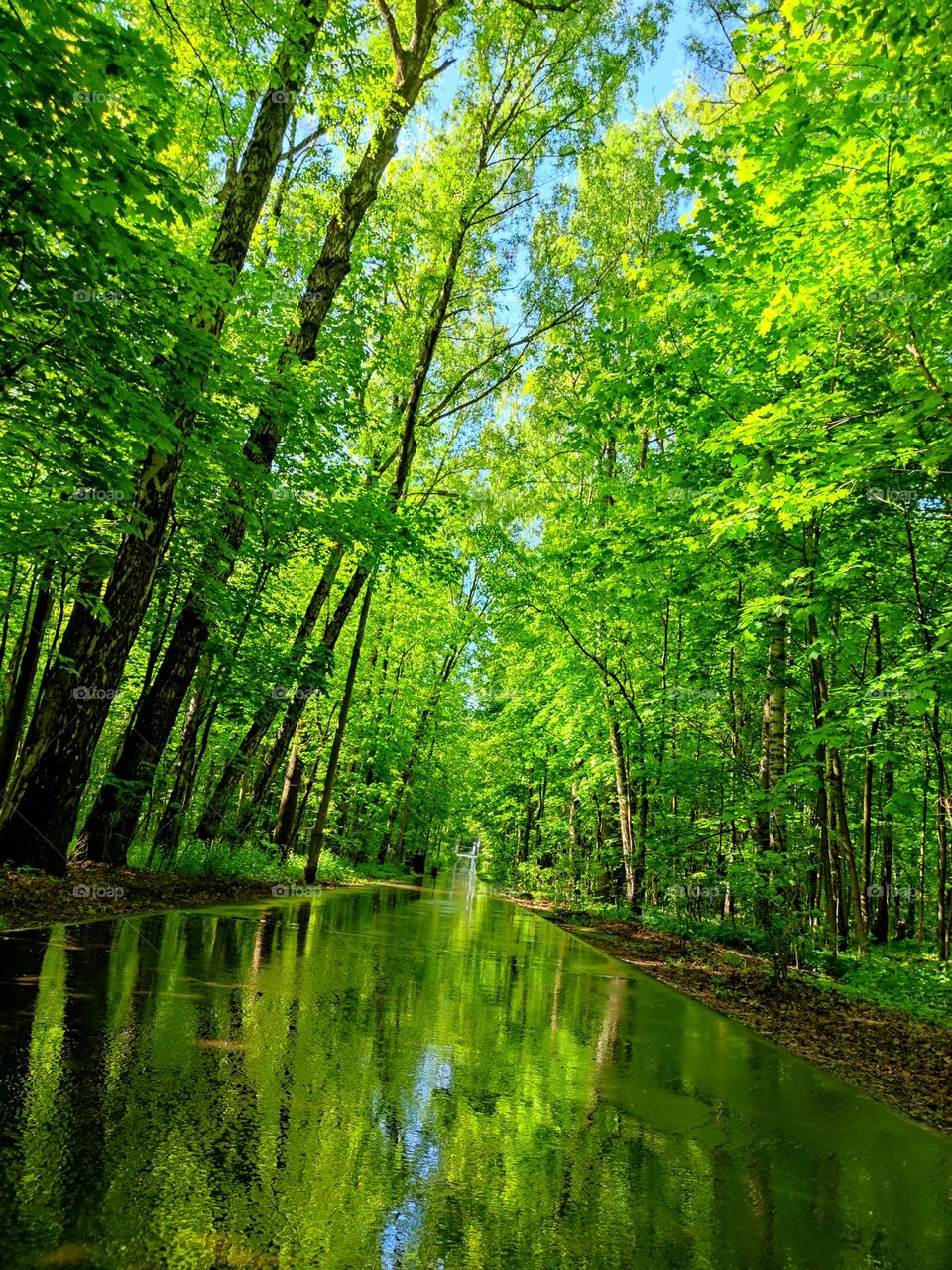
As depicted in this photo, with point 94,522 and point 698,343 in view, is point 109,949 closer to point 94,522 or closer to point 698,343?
point 94,522

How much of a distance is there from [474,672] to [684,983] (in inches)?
1024

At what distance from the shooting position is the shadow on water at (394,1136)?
2.12 meters

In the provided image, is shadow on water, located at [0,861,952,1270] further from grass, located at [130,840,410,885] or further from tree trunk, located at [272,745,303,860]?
tree trunk, located at [272,745,303,860]

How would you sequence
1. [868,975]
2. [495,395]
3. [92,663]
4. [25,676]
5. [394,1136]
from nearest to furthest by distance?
[394,1136]
[92,663]
[25,676]
[868,975]
[495,395]

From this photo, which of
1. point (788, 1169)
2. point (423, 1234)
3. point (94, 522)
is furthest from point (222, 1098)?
point (94, 522)

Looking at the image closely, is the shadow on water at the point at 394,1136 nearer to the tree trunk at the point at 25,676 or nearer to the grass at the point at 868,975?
the tree trunk at the point at 25,676

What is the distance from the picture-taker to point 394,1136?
290cm

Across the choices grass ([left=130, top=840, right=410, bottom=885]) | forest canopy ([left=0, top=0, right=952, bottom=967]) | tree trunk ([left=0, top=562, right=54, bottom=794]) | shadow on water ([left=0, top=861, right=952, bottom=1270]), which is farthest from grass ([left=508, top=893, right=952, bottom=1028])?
tree trunk ([left=0, top=562, right=54, bottom=794])

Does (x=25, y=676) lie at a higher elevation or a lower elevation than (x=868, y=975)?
higher

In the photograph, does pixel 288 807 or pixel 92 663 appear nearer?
pixel 92 663

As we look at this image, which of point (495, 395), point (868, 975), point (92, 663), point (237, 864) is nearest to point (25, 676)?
point (92, 663)

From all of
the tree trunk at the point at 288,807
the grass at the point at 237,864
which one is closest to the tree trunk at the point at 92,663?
the grass at the point at 237,864

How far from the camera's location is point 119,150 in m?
4.05

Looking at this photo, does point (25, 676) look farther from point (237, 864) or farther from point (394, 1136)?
point (394, 1136)
